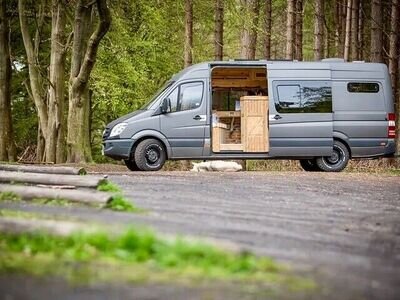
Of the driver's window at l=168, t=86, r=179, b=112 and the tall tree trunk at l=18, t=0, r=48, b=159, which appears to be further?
the tall tree trunk at l=18, t=0, r=48, b=159

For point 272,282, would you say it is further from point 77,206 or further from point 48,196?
point 48,196

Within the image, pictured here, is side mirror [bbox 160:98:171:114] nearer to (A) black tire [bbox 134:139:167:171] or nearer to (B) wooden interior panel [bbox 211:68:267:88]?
(A) black tire [bbox 134:139:167:171]

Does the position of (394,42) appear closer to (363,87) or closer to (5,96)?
(363,87)

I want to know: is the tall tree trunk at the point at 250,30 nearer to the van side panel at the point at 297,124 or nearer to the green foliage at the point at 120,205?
the van side panel at the point at 297,124

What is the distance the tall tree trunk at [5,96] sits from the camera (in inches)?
896

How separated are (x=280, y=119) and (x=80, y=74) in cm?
604

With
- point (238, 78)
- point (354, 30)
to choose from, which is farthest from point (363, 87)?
point (354, 30)

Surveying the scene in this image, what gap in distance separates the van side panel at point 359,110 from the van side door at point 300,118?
0.23 m

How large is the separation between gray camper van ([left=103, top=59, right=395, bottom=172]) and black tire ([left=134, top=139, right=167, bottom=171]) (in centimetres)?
2

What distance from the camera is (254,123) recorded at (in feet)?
55.3

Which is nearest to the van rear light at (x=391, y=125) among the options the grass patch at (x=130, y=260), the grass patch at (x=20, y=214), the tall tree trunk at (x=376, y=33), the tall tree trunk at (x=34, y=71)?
the tall tree trunk at (x=376, y=33)

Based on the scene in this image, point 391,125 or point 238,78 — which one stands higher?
point 238,78

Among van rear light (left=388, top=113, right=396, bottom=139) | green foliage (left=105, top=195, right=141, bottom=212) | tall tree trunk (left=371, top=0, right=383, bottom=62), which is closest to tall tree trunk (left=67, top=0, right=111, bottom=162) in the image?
van rear light (left=388, top=113, right=396, bottom=139)

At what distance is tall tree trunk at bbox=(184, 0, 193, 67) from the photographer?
931 inches
